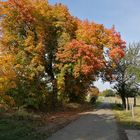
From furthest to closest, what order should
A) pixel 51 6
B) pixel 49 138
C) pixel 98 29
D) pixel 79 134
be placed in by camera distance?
pixel 98 29 < pixel 51 6 < pixel 79 134 < pixel 49 138

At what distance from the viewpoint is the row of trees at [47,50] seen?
28.9 metres

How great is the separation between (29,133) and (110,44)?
81.1 feet

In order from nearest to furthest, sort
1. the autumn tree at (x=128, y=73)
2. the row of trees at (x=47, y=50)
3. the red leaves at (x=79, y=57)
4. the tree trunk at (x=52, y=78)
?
the row of trees at (x=47, y=50) < the red leaves at (x=79, y=57) < the tree trunk at (x=52, y=78) < the autumn tree at (x=128, y=73)

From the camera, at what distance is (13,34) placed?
32.1 m

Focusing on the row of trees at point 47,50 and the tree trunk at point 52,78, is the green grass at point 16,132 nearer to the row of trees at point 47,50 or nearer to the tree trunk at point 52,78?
the row of trees at point 47,50

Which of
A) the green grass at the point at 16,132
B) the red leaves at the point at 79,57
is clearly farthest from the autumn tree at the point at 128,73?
the green grass at the point at 16,132

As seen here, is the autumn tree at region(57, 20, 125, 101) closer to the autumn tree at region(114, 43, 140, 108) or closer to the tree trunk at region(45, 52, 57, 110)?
the tree trunk at region(45, 52, 57, 110)

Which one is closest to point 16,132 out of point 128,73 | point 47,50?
point 47,50

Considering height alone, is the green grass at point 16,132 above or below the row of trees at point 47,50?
below

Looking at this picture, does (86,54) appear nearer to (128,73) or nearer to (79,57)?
(79,57)

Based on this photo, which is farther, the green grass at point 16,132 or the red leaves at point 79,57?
the red leaves at point 79,57

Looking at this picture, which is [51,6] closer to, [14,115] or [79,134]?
[14,115]

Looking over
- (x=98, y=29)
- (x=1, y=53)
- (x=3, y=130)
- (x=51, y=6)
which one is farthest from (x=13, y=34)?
(x=3, y=130)

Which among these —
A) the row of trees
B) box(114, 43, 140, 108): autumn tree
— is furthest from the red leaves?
box(114, 43, 140, 108): autumn tree
